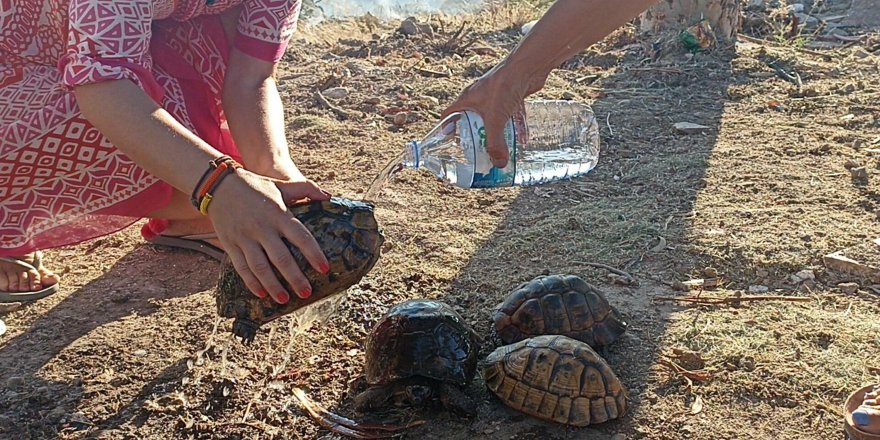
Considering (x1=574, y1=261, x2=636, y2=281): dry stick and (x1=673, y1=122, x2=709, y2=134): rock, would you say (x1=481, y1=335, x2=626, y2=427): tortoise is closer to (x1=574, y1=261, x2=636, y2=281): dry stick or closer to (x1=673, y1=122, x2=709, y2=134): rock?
(x1=574, y1=261, x2=636, y2=281): dry stick

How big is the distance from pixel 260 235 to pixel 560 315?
1.19 meters

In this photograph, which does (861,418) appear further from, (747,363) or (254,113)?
(254,113)

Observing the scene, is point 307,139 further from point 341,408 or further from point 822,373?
point 822,373

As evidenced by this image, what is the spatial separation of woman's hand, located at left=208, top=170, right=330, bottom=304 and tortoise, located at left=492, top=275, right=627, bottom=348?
3.20ft

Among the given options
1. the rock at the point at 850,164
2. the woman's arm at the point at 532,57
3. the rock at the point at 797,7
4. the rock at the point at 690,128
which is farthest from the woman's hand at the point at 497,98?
the rock at the point at 797,7

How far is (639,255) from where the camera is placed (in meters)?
3.50

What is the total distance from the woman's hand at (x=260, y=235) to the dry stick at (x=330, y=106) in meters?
3.45

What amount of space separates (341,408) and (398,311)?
34 centimetres

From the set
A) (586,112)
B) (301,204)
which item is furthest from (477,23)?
(301,204)

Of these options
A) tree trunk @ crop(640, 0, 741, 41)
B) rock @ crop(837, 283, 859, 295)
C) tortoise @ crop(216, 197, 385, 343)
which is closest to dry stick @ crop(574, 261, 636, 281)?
rock @ crop(837, 283, 859, 295)

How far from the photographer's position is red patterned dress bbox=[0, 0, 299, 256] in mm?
2832

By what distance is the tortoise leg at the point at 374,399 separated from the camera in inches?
101

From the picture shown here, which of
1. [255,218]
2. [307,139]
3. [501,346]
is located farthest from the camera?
[307,139]

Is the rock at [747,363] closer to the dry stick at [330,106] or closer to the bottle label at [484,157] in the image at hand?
the bottle label at [484,157]
